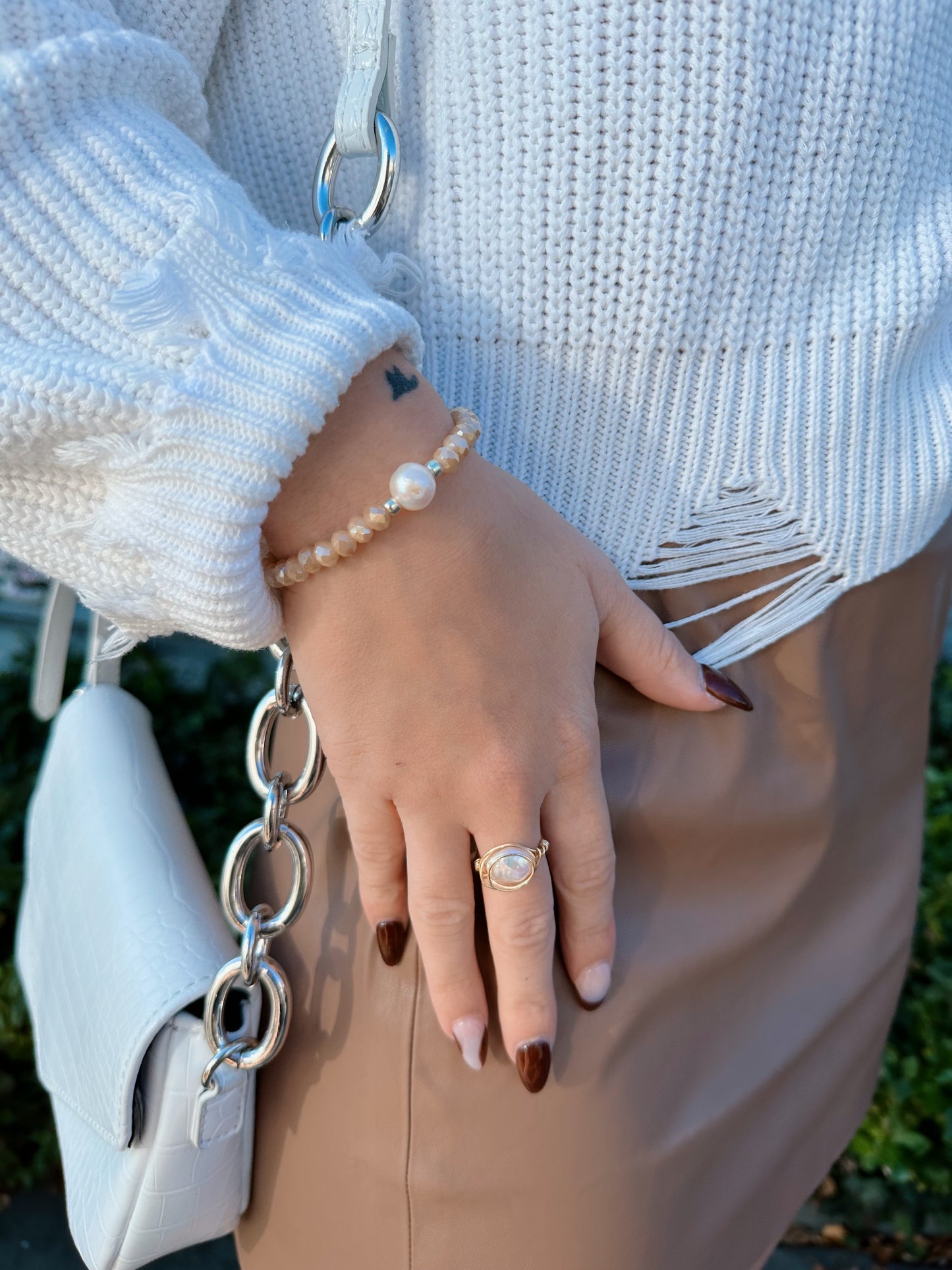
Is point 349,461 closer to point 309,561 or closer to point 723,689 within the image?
point 309,561

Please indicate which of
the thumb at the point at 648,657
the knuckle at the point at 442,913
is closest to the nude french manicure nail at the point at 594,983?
the knuckle at the point at 442,913

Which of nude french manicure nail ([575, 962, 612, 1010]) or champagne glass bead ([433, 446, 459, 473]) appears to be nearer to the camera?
champagne glass bead ([433, 446, 459, 473])

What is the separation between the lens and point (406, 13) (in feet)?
2.44

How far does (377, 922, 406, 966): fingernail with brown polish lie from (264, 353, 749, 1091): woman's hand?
2 cm

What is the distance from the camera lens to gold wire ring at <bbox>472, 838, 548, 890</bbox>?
2.30ft

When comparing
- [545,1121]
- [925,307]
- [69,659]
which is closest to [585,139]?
[925,307]

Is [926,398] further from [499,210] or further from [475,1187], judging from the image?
[475,1187]

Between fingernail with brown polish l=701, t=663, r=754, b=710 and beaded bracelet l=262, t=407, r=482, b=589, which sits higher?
beaded bracelet l=262, t=407, r=482, b=589

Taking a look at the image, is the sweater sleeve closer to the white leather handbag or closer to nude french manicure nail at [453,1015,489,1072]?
the white leather handbag

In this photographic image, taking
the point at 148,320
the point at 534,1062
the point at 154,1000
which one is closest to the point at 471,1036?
the point at 534,1062

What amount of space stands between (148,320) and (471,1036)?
0.57 metres

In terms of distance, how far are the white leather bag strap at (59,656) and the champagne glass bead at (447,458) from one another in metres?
0.53

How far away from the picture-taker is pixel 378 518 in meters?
0.65

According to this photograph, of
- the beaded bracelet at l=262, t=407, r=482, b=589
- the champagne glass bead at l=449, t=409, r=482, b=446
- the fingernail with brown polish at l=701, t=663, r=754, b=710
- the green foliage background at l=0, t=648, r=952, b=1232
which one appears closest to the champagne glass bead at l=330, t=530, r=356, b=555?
the beaded bracelet at l=262, t=407, r=482, b=589
